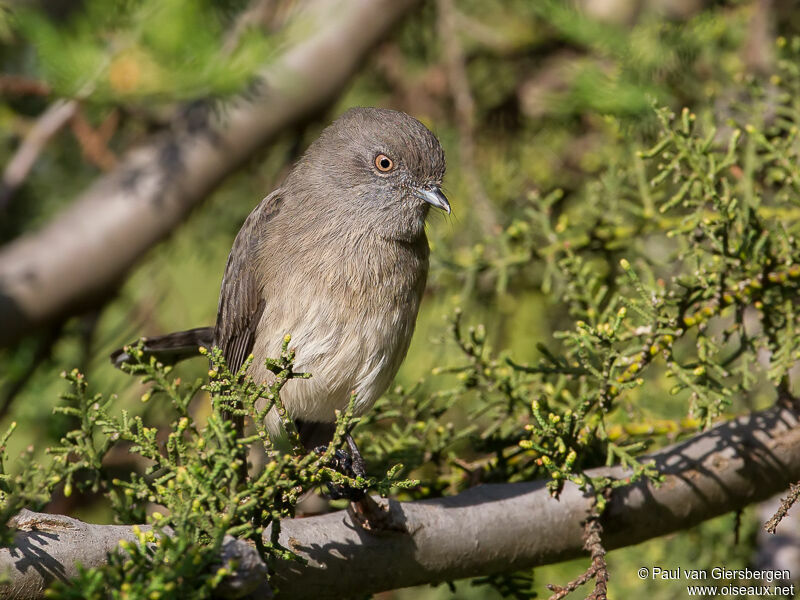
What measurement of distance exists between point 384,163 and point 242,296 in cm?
88

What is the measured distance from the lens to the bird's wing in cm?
365

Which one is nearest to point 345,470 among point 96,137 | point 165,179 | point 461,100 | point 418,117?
point 461,100

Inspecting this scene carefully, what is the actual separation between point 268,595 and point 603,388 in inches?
53.0

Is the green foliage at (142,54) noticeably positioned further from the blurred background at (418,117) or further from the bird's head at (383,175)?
the bird's head at (383,175)

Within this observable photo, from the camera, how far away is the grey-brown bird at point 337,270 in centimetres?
338

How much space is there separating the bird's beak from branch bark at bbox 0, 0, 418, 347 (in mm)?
1555

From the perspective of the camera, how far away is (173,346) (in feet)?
12.1

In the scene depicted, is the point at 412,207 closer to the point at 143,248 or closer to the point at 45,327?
the point at 143,248

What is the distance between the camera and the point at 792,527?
4.19 m

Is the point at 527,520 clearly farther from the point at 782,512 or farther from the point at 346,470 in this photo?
the point at 782,512

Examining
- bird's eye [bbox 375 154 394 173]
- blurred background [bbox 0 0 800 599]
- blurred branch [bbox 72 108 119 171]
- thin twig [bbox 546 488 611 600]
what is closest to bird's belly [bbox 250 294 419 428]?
blurred background [bbox 0 0 800 599]

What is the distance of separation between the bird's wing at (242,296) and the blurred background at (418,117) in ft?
1.89

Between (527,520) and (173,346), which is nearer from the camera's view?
(527,520)

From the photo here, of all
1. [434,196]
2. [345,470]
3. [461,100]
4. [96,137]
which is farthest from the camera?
[96,137]
